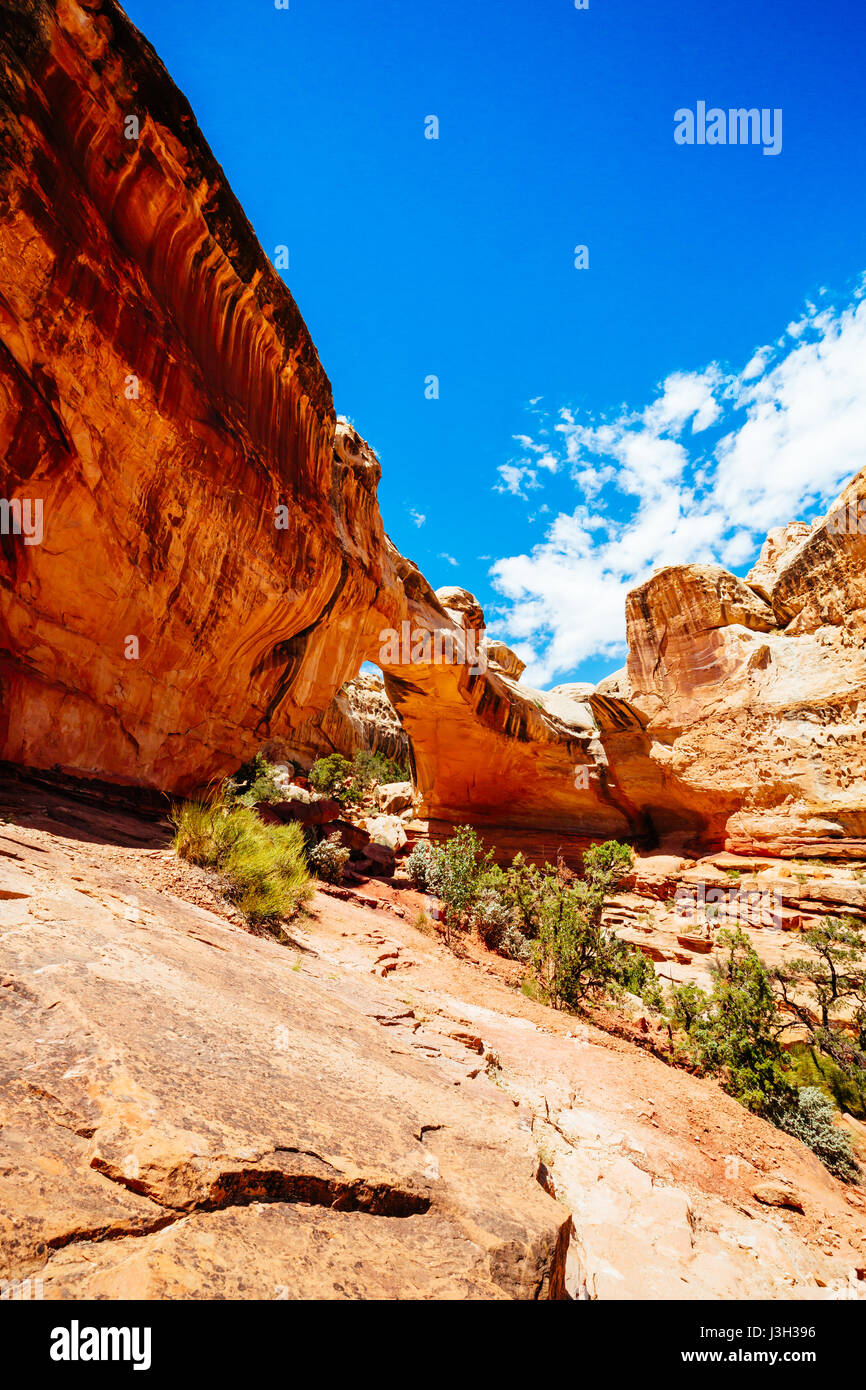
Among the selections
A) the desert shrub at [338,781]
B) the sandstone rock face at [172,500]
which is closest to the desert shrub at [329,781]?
the desert shrub at [338,781]

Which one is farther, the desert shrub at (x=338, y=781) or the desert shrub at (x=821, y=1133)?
the desert shrub at (x=338, y=781)

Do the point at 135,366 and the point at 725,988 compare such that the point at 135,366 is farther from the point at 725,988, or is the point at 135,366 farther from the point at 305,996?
Result: the point at 725,988

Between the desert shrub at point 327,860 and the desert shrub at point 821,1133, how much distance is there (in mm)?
8223

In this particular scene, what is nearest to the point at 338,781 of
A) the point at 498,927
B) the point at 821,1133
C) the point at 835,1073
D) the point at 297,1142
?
the point at 498,927

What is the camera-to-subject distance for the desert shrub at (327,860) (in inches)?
489

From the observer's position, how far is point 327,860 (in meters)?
12.5

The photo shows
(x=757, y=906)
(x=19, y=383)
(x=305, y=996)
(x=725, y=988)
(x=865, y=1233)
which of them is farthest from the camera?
(x=757, y=906)

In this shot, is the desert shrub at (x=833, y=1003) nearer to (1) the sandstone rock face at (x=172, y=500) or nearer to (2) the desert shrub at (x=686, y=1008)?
(2) the desert shrub at (x=686, y=1008)

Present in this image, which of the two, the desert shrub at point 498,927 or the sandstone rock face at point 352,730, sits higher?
the sandstone rock face at point 352,730

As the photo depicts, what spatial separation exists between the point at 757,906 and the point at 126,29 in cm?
1858

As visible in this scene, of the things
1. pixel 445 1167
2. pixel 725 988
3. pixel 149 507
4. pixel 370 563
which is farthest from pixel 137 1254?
pixel 370 563

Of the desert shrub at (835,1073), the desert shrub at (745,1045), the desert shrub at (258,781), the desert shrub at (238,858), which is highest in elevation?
the desert shrub at (258,781)

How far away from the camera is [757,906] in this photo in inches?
590

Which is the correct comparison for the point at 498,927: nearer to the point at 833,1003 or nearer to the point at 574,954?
the point at 574,954
